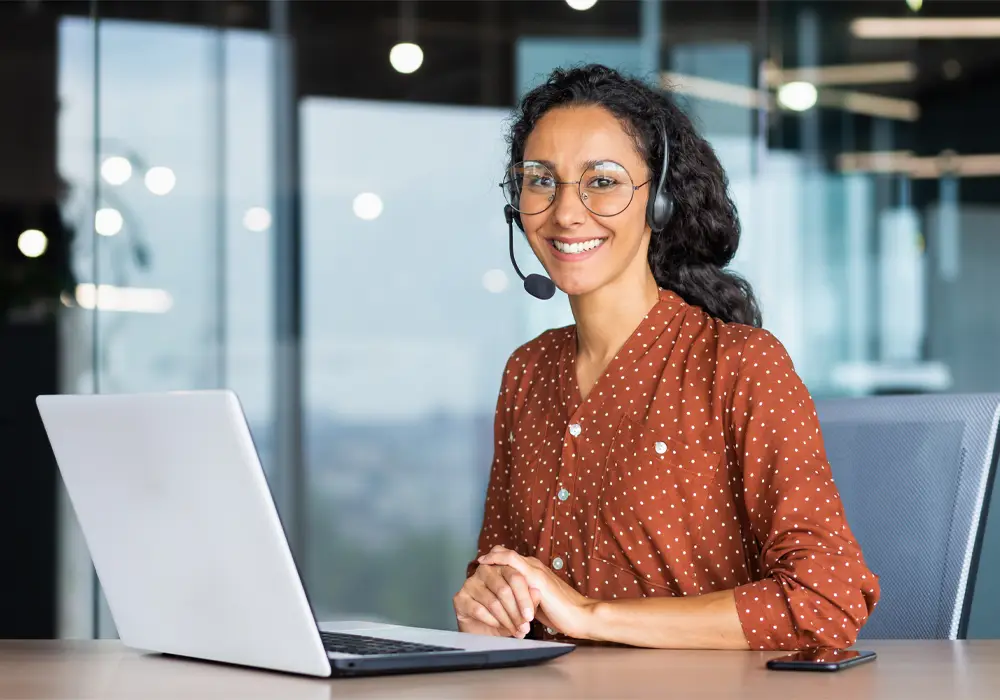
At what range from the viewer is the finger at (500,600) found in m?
1.43

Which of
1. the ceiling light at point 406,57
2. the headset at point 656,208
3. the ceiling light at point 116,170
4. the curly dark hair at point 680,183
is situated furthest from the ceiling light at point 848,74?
the headset at point 656,208

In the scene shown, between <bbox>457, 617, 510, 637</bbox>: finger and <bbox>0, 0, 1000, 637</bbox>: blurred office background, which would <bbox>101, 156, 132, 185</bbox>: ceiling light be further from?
<bbox>457, 617, 510, 637</bbox>: finger

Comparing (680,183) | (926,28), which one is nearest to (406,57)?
(926,28)

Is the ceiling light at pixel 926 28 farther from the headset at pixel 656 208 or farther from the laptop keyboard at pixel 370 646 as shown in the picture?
the laptop keyboard at pixel 370 646

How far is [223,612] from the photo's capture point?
3.73 ft

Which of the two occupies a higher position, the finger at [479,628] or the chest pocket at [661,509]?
the chest pocket at [661,509]

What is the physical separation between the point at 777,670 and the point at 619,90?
945 mm

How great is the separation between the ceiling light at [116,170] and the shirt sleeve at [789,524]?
2.88 meters

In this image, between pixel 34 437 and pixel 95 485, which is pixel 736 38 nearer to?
pixel 34 437

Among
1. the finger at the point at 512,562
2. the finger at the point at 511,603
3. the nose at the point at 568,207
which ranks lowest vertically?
the finger at the point at 511,603

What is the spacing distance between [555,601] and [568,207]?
0.60 m

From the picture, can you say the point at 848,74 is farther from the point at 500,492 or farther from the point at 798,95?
the point at 500,492

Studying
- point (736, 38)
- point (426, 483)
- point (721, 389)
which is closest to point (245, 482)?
point (721, 389)

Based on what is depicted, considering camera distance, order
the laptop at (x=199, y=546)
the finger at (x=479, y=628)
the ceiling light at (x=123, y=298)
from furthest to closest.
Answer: the ceiling light at (x=123, y=298) < the finger at (x=479, y=628) < the laptop at (x=199, y=546)
